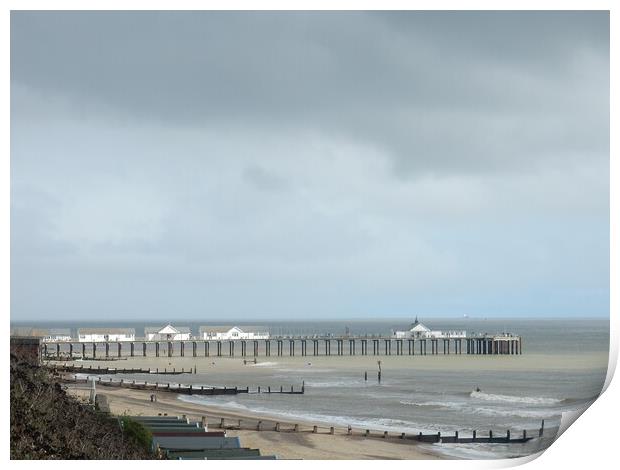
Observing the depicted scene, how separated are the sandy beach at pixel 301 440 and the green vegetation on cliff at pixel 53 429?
487 centimetres

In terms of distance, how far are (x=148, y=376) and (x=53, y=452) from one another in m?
28.2

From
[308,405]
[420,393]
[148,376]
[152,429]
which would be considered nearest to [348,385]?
[420,393]

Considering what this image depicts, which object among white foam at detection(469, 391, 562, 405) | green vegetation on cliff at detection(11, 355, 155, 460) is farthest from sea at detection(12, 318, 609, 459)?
green vegetation on cliff at detection(11, 355, 155, 460)

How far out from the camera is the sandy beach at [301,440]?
1470cm

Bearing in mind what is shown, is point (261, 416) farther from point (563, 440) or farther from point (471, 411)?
point (563, 440)

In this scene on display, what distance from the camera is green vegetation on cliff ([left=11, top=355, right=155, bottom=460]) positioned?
7.09 meters

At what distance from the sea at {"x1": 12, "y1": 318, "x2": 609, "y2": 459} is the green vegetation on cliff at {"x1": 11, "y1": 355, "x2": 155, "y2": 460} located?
4.10 metres

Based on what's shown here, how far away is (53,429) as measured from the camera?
7.52 meters

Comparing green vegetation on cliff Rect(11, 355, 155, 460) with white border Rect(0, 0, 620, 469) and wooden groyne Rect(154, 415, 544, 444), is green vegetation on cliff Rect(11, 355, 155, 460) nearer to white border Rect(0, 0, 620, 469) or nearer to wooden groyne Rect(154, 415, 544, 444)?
white border Rect(0, 0, 620, 469)

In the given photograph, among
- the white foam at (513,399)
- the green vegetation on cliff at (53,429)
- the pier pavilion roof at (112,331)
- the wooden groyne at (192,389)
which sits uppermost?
the green vegetation on cliff at (53,429)

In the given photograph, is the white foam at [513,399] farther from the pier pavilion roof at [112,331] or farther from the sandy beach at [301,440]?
the pier pavilion roof at [112,331]

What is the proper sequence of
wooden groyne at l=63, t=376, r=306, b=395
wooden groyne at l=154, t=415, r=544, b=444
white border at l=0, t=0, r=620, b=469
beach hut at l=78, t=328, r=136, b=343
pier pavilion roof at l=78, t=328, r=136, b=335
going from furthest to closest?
pier pavilion roof at l=78, t=328, r=136, b=335
beach hut at l=78, t=328, r=136, b=343
wooden groyne at l=63, t=376, r=306, b=395
wooden groyne at l=154, t=415, r=544, b=444
white border at l=0, t=0, r=620, b=469
